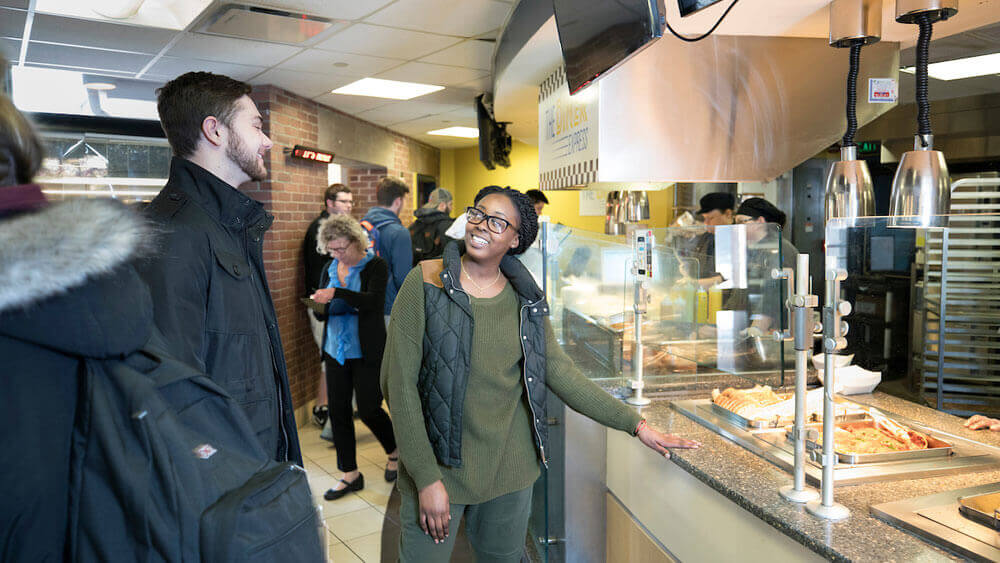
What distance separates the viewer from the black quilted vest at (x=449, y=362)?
2.00 m

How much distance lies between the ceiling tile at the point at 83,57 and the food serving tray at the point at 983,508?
17.3ft

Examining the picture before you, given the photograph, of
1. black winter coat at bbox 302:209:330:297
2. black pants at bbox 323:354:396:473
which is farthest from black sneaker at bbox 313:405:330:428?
black pants at bbox 323:354:396:473

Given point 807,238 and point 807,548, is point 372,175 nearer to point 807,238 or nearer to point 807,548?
point 807,238

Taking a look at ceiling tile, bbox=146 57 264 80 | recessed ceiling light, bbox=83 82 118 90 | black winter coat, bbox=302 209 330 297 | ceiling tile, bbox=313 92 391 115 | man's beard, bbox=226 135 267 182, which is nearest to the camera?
man's beard, bbox=226 135 267 182

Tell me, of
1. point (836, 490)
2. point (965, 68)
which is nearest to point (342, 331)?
point (836, 490)

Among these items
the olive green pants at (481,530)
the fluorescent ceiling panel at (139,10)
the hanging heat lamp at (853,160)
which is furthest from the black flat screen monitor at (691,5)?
the fluorescent ceiling panel at (139,10)

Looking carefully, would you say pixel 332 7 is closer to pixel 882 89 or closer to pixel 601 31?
pixel 601 31

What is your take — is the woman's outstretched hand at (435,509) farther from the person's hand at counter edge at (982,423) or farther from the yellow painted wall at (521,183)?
the yellow painted wall at (521,183)

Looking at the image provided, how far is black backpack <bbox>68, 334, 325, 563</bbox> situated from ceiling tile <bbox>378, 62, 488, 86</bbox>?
463 cm

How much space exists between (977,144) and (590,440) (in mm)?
4686

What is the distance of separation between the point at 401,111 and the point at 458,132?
1.98 meters

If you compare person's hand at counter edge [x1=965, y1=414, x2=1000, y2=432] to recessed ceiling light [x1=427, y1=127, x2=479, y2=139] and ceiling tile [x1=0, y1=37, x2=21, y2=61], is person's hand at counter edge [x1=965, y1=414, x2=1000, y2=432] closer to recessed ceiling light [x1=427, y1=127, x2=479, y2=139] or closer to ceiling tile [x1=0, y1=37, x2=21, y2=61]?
ceiling tile [x1=0, y1=37, x2=21, y2=61]

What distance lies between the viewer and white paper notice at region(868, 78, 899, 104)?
9.87 ft

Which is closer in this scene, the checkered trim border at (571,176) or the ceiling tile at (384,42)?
the checkered trim border at (571,176)
